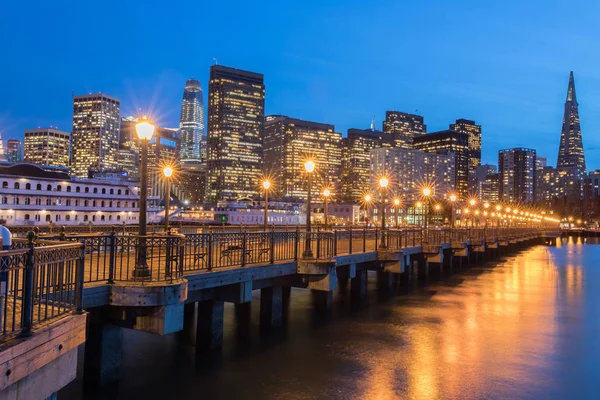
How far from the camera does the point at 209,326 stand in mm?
19141

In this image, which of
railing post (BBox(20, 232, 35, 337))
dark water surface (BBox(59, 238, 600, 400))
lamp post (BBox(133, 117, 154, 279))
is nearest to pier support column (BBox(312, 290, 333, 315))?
dark water surface (BBox(59, 238, 600, 400))

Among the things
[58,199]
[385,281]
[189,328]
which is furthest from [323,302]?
[58,199]

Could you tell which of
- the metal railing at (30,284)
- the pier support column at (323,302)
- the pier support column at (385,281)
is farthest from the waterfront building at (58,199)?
the metal railing at (30,284)

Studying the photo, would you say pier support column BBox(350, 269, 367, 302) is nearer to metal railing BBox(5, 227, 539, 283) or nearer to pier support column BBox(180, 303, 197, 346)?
metal railing BBox(5, 227, 539, 283)

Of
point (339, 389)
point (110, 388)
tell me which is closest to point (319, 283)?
point (339, 389)

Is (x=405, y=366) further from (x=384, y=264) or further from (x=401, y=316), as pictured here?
(x=384, y=264)

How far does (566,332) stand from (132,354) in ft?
64.1

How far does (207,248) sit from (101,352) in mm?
4935

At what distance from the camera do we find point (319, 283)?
21.2 m

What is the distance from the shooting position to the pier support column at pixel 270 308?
75.2ft

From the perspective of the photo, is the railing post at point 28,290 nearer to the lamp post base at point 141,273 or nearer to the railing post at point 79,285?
the railing post at point 79,285

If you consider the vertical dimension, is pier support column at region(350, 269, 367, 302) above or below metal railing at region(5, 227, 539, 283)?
below

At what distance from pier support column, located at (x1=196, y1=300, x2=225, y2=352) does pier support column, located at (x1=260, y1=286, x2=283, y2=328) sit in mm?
3819

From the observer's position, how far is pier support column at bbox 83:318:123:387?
1433 centimetres
